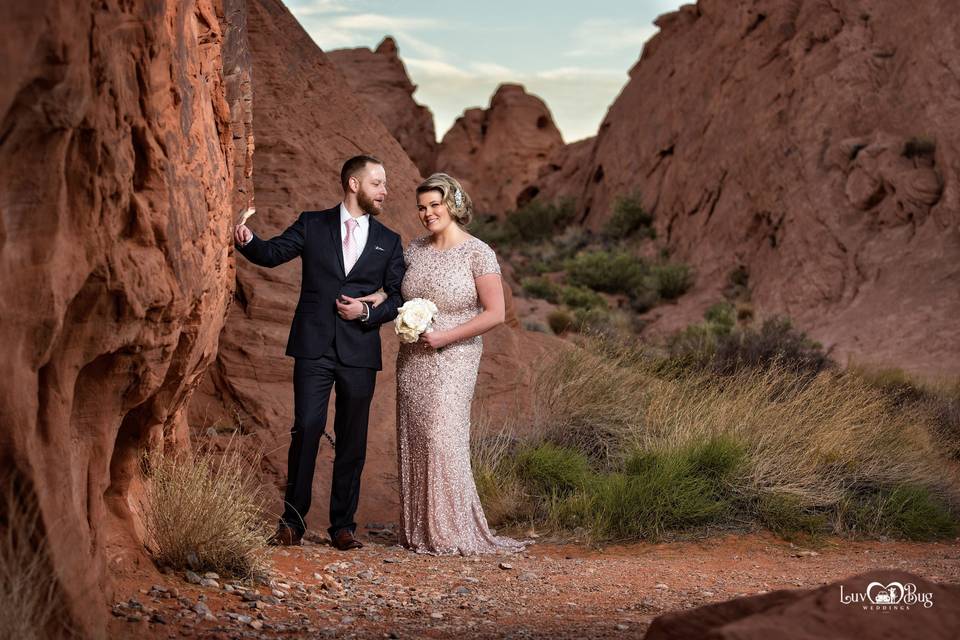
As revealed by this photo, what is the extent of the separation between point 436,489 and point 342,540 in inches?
24.5

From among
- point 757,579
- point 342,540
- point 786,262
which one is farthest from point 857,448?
point 786,262

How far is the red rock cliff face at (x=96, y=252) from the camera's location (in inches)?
130

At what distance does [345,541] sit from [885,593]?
3676 millimetres

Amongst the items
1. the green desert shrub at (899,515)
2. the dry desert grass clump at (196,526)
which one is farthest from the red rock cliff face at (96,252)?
the green desert shrub at (899,515)

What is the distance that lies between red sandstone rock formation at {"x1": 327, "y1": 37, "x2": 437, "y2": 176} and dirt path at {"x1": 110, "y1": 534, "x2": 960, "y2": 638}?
26.2 m

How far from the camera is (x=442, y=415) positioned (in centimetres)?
632

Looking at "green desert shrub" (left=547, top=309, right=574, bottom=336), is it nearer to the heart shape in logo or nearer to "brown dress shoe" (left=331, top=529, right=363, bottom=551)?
"brown dress shoe" (left=331, top=529, right=363, bottom=551)

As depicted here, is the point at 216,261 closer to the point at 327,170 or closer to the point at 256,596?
the point at 256,596

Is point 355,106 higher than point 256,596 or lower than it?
higher

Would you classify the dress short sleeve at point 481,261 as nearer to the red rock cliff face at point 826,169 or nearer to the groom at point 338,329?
the groom at point 338,329

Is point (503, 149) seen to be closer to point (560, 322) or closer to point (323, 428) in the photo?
point (560, 322)

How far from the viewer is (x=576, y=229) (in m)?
30.7

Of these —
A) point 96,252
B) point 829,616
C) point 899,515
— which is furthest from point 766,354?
point 96,252

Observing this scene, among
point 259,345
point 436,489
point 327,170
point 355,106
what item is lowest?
point 436,489
